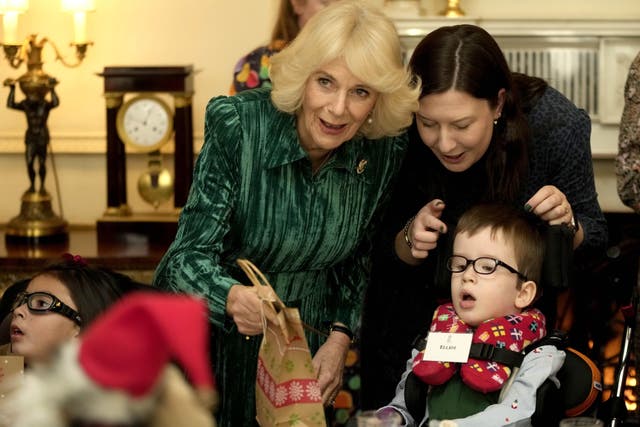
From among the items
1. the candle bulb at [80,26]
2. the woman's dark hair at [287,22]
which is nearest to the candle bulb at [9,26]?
the candle bulb at [80,26]

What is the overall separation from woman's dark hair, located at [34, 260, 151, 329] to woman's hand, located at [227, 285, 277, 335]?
498 millimetres

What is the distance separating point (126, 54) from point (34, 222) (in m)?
1.00

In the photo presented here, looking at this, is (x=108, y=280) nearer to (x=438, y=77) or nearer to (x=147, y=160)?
(x=438, y=77)

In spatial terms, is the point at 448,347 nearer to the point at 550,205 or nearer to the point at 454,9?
the point at 550,205

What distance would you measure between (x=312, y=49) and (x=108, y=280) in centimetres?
85

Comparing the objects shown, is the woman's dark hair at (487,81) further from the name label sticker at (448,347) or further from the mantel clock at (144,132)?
the mantel clock at (144,132)

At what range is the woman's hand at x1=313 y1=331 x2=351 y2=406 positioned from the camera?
276cm

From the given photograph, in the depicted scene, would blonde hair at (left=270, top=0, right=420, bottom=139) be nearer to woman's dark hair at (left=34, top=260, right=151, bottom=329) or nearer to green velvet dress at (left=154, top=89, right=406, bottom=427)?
green velvet dress at (left=154, top=89, right=406, bottom=427)

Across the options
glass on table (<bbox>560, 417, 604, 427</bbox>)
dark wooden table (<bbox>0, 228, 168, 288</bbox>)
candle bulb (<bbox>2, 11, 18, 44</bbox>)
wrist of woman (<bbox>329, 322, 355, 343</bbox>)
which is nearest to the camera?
glass on table (<bbox>560, 417, 604, 427</bbox>)

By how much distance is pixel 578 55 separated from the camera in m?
5.46

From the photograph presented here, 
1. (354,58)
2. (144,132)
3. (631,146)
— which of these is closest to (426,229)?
(354,58)

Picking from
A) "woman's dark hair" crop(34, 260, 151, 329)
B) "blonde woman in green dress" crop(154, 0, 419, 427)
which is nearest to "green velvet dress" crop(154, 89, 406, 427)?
"blonde woman in green dress" crop(154, 0, 419, 427)

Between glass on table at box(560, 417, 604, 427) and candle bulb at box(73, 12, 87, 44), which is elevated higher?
candle bulb at box(73, 12, 87, 44)

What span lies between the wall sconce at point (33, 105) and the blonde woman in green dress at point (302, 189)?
2.42 meters
